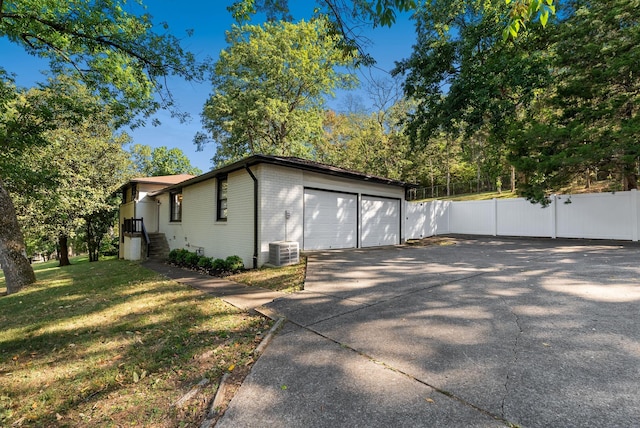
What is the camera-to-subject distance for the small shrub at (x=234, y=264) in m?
8.12

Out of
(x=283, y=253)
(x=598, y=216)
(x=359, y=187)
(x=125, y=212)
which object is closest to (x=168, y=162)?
(x=125, y=212)

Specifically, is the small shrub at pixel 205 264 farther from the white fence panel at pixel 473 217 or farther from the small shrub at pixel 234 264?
the white fence panel at pixel 473 217

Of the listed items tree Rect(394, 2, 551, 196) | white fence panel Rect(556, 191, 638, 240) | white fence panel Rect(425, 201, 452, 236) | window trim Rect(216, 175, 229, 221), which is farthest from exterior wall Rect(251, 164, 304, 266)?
white fence panel Rect(556, 191, 638, 240)

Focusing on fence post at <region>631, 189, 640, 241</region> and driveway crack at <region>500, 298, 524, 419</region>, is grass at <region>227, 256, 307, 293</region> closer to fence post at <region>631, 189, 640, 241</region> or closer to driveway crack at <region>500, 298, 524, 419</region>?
driveway crack at <region>500, 298, 524, 419</region>

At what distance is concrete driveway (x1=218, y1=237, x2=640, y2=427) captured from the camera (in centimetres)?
189

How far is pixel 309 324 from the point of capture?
3.55m

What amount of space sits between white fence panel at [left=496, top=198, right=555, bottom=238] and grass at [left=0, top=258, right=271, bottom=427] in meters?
15.4

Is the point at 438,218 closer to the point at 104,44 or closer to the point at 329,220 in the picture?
the point at 329,220

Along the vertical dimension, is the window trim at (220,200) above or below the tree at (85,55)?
below

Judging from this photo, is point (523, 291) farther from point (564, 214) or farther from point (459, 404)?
point (564, 214)

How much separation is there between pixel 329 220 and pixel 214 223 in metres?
4.21

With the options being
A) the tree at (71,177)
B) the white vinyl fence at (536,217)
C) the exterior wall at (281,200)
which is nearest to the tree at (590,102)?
the white vinyl fence at (536,217)

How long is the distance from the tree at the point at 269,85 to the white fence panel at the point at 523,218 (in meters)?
12.6

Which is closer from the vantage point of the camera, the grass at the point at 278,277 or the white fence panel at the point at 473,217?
the grass at the point at 278,277
